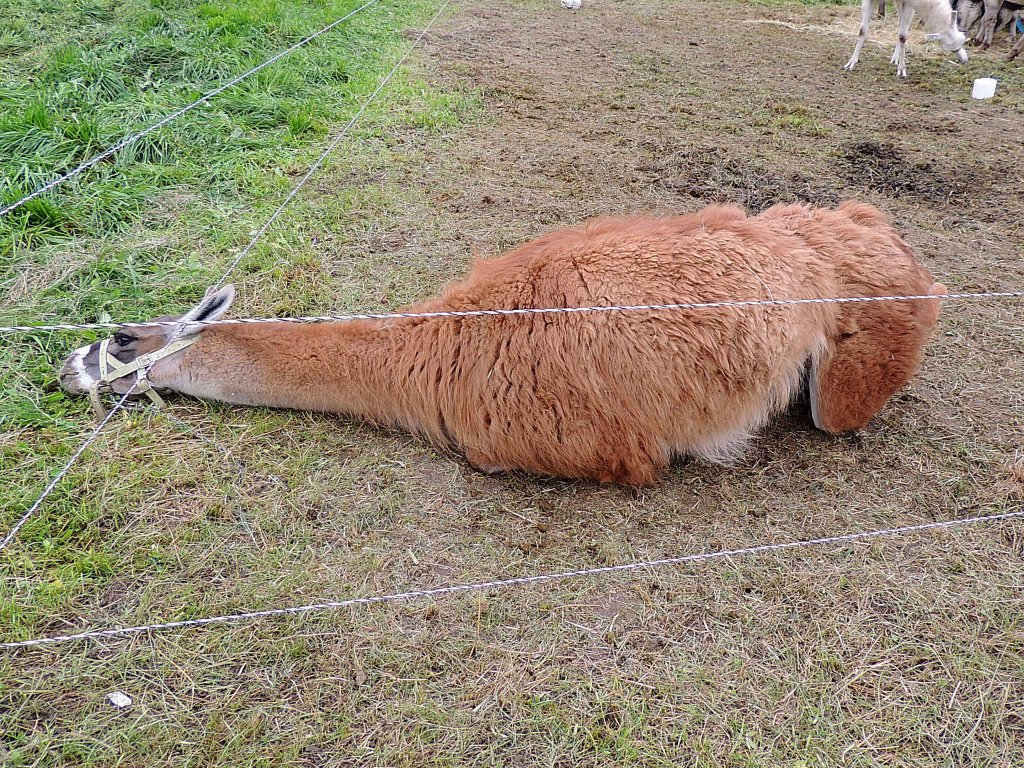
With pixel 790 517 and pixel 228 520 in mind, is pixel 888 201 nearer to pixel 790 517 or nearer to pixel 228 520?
pixel 790 517

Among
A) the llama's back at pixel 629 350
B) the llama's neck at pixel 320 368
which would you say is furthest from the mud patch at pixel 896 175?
the llama's neck at pixel 320 368

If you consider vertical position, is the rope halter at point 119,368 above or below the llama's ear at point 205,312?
below

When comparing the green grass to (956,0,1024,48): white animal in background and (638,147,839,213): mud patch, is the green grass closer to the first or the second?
(638,147,839,213): mud patch

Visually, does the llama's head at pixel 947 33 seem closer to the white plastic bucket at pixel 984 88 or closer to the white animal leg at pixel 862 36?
the white animal leg at pixel 862 36

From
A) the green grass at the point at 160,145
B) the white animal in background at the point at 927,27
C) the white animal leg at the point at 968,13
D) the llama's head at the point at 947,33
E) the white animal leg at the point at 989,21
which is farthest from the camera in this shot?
the white animal leg at the point at 968,13

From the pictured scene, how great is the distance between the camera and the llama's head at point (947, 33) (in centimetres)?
705

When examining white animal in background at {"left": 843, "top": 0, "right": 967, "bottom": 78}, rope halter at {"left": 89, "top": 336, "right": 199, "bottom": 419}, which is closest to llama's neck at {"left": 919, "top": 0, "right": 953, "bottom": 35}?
white animal in background at {"left": 843, "top": 0, "right": 967, "bottom": 78}

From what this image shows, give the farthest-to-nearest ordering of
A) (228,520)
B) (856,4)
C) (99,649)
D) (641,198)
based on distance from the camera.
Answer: (856,4), (641,198), (228,520), (99,649)

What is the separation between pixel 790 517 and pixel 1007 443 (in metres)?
1.01

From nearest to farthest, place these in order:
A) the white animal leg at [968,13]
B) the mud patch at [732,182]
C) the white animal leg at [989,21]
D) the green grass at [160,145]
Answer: the green grass at [160,145], the mud patch at [732,182], the white animal leg at [989,21], the white animal leg at [968,13]

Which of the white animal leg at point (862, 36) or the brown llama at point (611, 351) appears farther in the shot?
the white animal leg at point (862, 36)

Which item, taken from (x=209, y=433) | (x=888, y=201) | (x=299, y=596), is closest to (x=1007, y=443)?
(x=888, y=201)

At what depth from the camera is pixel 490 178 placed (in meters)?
4.30

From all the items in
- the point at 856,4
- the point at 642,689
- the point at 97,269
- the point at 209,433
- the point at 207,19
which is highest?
the point at 856,4
